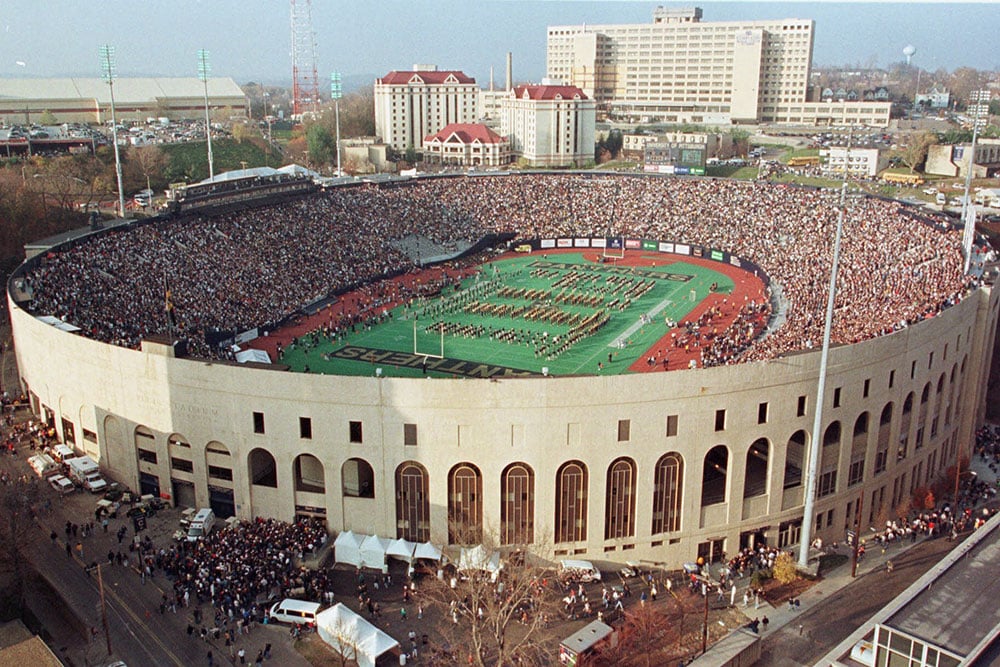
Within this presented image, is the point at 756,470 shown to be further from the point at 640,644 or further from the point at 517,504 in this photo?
the point at 640,644

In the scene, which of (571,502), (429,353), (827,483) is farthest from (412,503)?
(429,353)

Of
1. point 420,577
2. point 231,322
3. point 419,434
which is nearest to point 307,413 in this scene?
point 419,434

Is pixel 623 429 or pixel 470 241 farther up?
pixel 623 429

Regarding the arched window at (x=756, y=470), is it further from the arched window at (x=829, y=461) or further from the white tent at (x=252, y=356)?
the white tent at (x=252, y=356)

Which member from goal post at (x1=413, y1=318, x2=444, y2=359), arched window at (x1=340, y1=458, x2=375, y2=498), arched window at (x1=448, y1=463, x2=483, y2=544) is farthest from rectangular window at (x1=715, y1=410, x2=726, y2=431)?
goal post at (x1=413, y1=318, x2=444, y2=359)

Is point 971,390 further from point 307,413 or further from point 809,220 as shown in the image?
point 809,220

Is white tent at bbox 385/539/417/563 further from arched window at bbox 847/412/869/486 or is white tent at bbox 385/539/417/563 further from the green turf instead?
the green turf

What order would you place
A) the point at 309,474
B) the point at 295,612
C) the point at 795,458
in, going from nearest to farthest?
the point at 295,612, the point at 309,474, the point at 795,458
